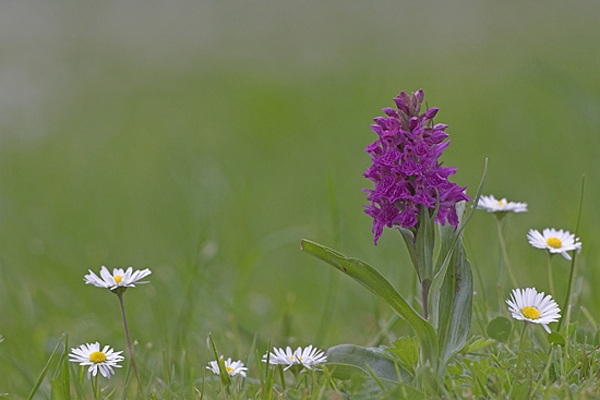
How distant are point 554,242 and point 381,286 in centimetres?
69

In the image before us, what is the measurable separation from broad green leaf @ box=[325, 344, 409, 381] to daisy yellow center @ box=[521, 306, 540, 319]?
33 centimetres

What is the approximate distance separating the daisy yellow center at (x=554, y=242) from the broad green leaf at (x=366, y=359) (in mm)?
592

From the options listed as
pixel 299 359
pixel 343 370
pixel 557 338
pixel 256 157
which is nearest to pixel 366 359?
pixel 343 370

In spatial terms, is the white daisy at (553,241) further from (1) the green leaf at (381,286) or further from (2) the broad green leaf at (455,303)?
(1) the green leaf at (381,286)

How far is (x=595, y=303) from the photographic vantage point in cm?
269

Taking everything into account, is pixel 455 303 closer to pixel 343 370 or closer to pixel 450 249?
pixel 450 249

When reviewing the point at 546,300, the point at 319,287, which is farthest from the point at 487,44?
the point at 546,300

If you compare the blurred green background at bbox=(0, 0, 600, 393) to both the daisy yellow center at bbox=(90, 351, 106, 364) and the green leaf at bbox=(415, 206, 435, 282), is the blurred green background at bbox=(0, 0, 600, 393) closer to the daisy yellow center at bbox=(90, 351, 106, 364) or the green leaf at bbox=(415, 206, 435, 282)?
the daisy yellow center at bbox=(90, 351, 106, 364)

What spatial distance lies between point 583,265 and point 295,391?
1.82 metres

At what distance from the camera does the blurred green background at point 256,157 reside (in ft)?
10.6

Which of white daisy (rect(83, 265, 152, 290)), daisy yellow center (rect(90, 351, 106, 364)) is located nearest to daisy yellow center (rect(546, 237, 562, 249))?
white daisy (rect(83, 265, 152, 290))

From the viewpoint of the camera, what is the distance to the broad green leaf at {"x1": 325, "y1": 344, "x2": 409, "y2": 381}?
1828 mm

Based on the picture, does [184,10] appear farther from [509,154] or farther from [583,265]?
[583,265]

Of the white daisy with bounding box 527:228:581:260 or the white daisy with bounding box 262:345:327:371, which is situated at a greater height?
the white daisy with bounding box 527:228:581:260
